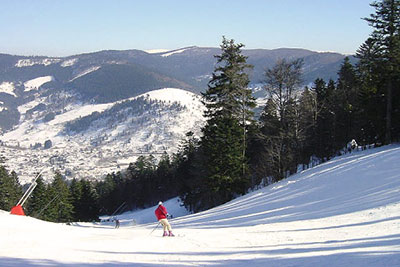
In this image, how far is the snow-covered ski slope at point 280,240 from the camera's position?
26.9 feet

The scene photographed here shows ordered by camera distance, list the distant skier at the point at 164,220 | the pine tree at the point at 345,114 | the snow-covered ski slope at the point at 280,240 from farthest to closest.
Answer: the pine tree at the point at 345,114
the distant skier at the point at 164,220
the snow-covered ski slope at the point at 280,240

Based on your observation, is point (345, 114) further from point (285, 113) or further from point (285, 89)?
point (285, 89)

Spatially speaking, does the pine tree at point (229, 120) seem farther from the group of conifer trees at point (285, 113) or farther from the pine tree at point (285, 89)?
the pine tree at point (285, 89)

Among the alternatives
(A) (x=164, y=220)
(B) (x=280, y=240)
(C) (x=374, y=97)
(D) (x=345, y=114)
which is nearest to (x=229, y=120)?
(C) (x=374, y=97)

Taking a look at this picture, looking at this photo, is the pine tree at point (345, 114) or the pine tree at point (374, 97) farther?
the pine tree at point (345, 114)

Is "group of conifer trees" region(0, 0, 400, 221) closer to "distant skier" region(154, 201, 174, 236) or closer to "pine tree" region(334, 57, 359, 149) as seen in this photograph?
"pine tree" region(334, 57, 359, 149)

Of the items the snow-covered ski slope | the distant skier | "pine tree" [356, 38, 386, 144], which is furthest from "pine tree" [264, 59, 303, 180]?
the distant skier

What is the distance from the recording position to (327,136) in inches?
1558

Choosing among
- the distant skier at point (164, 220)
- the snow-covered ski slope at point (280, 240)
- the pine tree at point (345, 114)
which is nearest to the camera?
the snow-covered ski slope at point (280, 240)

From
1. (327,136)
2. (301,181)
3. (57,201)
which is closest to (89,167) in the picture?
(57,201)

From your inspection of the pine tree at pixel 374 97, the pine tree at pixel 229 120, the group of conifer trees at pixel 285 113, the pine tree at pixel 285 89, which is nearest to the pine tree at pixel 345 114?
the group of conifer trees at pixel 285 113

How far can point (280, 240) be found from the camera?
35.0 feet

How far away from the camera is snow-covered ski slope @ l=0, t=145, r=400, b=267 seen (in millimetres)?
8195

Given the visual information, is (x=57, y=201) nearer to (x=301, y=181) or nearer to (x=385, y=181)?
(x=301, y=181)
